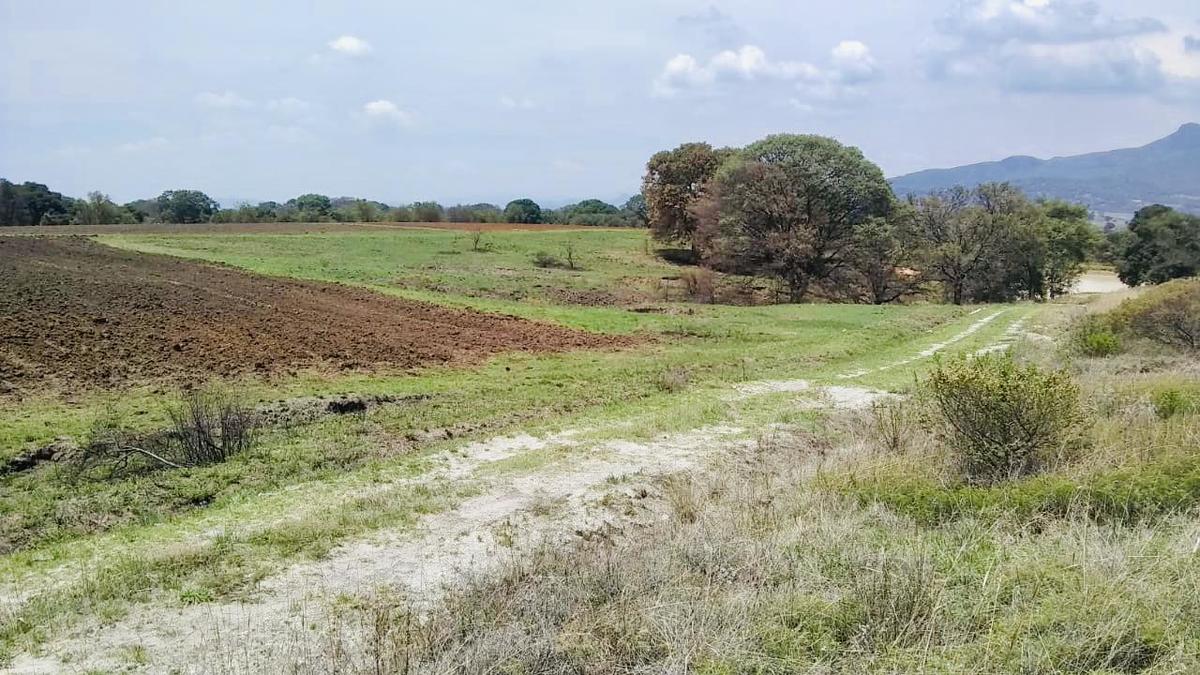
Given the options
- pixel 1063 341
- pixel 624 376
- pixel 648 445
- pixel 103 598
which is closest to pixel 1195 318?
pixel 1063 341

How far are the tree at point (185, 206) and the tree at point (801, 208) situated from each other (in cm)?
6430

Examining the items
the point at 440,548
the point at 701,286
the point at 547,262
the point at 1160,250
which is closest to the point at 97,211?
the point at 547,262

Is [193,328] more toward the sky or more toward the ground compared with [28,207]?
more toward the ground

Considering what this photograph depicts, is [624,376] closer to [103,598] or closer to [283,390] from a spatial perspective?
[283,390]

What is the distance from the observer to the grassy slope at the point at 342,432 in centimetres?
682

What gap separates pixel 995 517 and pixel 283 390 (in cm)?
1245

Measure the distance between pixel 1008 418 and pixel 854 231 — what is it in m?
39.8

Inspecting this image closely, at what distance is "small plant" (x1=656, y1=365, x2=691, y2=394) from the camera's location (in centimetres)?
1630

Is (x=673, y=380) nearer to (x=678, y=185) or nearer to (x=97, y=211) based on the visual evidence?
(x=678, y=185)

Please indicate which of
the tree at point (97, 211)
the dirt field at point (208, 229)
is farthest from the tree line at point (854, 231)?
the tree at point (97, 211)

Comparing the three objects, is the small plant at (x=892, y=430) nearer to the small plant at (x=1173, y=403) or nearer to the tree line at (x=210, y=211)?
the small plant at (x=1173, y=403)

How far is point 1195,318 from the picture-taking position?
19844 millimetres

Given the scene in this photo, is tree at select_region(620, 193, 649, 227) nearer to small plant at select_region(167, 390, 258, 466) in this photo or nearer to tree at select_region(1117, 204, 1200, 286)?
tree at select_region(1117, 204, 1200, 286)

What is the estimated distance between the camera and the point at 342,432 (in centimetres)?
1226
